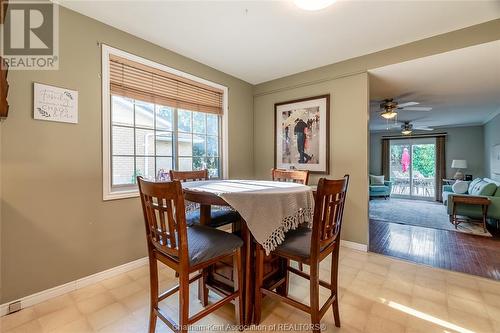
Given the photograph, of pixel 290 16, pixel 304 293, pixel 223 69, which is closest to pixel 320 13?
pixel 290 16

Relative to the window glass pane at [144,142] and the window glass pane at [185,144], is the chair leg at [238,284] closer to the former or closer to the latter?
the window glass pane at [144,142]

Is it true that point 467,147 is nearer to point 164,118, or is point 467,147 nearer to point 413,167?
point 413,167

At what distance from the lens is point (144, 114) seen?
2.59 meters

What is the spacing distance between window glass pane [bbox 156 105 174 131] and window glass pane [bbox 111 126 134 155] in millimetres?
348

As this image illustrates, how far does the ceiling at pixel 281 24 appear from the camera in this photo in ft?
6.31

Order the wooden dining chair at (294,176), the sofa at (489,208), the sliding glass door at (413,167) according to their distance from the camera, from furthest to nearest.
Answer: the sliding glass door at (413,167) < the sofa at (489,208) < the wooden dining chair at (294,176)

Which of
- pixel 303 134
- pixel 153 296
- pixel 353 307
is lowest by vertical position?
pixel 353 307

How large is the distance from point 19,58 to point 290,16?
225 cm

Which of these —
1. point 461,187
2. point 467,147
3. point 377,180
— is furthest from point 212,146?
point 467,147

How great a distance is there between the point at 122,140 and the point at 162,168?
0.56 metres

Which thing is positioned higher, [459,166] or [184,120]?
[184,120]

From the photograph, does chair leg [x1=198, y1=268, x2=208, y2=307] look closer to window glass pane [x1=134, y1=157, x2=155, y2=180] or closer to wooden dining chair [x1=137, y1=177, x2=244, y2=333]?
wooden dining chair [x1=137, y1=177, x2=244, y2=333]

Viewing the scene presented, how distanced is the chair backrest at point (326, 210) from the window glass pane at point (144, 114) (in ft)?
7.14

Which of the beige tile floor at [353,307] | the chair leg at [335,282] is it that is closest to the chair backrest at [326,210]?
the chair leg at [335,282]
